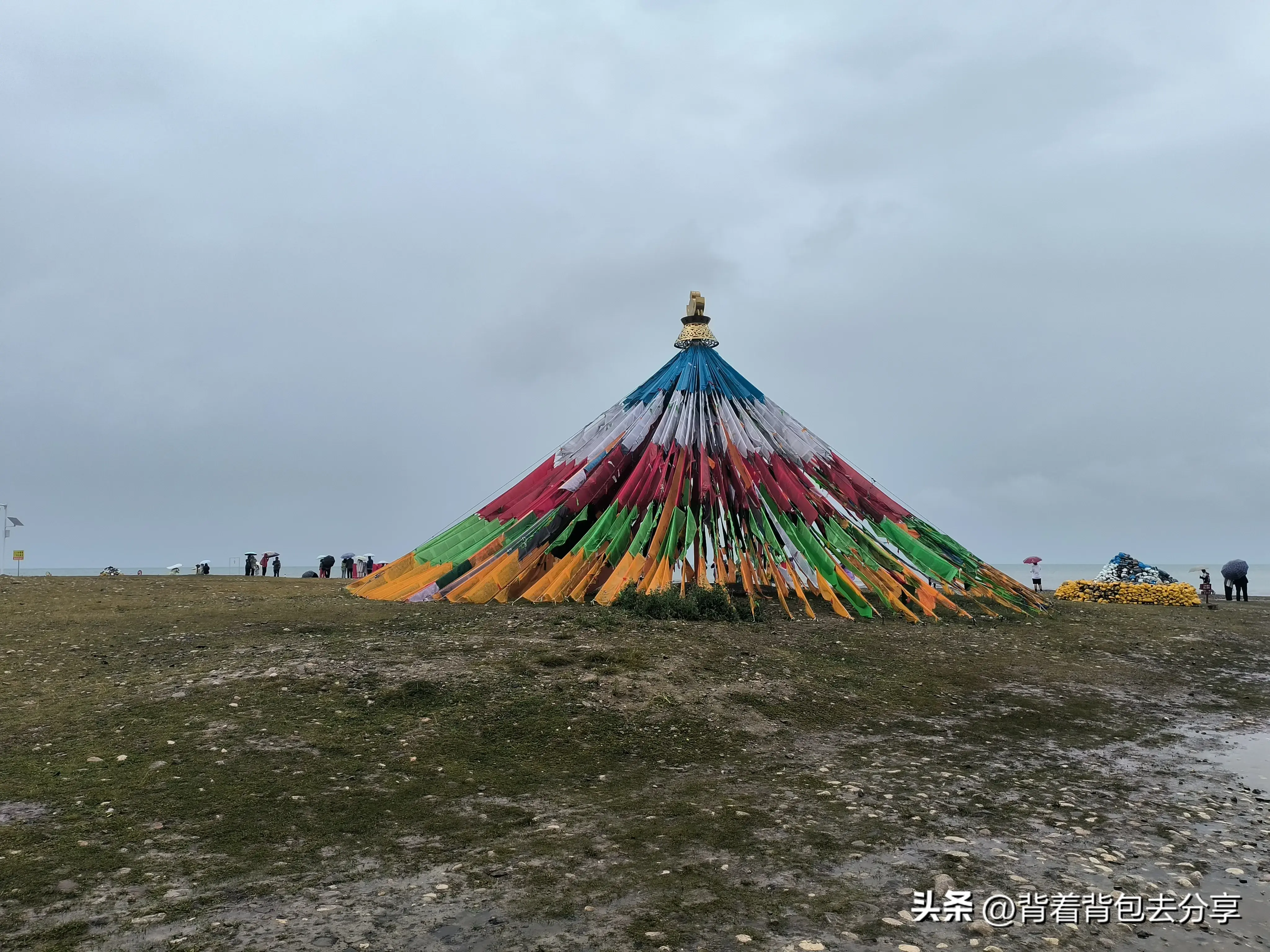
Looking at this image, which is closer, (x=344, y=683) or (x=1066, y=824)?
(x=1066, y=824)

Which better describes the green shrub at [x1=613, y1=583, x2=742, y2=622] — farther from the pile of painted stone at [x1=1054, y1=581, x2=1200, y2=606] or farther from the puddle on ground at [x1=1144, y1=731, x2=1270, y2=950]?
the pile of painted stone at [x1=1054, y1=581, x2=1200, y2=606]

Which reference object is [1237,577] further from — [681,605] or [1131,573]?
[681,605]

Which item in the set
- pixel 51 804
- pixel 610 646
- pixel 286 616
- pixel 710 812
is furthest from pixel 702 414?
pixel 51 804

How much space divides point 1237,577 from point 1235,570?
29 centimetres

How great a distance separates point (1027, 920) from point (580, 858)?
3003 millimetres

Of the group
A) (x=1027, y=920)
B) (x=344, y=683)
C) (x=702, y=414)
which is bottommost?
(x=1027, y=920)

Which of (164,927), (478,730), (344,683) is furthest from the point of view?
(344,683)

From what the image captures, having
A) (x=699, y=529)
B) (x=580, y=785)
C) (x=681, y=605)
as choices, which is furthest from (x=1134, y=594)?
(x=580, y=785)

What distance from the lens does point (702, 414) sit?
20.9m

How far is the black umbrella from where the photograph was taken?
97.7 ft

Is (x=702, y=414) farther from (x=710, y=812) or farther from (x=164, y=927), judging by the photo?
(x=164, y=927)

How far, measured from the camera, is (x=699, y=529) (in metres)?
19.0

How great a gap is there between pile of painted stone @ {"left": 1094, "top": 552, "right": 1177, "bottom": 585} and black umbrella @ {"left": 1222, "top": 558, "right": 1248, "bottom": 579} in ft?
6.10

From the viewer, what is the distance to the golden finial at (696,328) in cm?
2259
